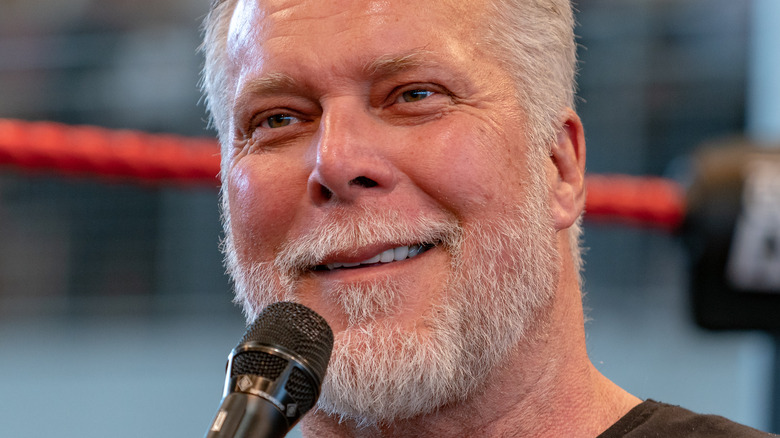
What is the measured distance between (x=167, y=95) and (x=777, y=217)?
3466 millimetres

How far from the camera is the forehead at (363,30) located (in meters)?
1.16

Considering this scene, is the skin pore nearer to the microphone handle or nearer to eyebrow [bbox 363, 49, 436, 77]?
eyebrow [bbox 363, 49, 436, 77]

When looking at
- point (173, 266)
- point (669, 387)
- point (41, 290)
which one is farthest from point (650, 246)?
point (41, 290)

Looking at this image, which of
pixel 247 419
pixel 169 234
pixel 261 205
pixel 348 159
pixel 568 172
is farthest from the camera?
pixel 169 234

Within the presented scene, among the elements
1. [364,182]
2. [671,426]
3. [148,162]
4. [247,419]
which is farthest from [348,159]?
[148,162]

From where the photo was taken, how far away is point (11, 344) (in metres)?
4.41

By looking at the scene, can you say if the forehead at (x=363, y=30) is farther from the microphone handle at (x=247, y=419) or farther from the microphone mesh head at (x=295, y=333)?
the microphone handle at (x=247, y=419)

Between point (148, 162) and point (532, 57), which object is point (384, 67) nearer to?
point (532, 57)

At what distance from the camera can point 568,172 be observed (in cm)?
134

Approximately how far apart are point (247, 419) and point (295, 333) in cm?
11

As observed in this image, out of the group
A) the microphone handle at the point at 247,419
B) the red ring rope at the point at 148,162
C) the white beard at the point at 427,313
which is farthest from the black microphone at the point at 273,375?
the red ring rope at the point at 148,162

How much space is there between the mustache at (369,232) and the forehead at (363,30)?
215 millimetres

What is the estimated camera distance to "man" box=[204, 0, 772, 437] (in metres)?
1.12

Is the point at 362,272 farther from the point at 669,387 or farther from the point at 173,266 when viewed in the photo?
the point at 173,266
